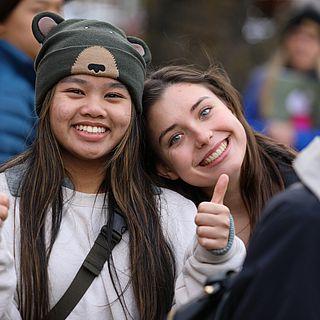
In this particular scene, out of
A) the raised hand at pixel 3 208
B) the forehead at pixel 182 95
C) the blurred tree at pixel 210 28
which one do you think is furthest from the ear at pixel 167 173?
the blurred tree at pixel 210 28

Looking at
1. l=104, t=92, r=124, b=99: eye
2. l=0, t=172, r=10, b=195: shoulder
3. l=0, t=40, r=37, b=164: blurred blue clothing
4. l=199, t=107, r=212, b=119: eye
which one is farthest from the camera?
l=0, t=40, r=37, b=164: blurred blue clothing

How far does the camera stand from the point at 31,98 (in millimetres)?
5148

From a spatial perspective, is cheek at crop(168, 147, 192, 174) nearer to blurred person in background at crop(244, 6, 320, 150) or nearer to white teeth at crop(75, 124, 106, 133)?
white teeth at crop(75, 124, 106, 133)

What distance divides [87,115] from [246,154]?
76 cm

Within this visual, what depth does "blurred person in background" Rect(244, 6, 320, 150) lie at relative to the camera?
7203 mm

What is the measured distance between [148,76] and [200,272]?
116cm

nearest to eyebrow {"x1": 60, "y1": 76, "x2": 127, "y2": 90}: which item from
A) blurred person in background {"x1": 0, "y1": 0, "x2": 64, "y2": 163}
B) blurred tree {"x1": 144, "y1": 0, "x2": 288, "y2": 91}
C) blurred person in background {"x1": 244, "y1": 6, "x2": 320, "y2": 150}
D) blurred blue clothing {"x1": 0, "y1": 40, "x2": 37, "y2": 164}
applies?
blurred blue clothing {"x1": 0, "y1": 40, "x2": 37, "y2": 164}

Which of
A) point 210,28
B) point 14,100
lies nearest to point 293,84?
point 14,100

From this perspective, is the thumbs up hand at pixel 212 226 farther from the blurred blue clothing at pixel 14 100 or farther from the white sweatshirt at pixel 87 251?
the blurred blue clothing at pixel 14 100

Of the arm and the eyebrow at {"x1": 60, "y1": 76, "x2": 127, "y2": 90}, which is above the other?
the eyebrow at {"x1": 60, "y1": 76, "x2": 127, "y2": 90}

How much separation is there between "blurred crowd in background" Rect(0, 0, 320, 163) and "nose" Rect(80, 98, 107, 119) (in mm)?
661

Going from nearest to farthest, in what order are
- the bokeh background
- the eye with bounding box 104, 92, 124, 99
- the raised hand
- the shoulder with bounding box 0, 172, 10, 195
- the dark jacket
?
the dark jacket → the raised hand → the shoulder with bounding box 0, 172, 10, 195 → the eye with bounding box 104, 92, 124, 99 → the bokeh background

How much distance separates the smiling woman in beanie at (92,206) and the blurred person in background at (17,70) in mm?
1162

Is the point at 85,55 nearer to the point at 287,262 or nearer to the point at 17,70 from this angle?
the point at 17,70
